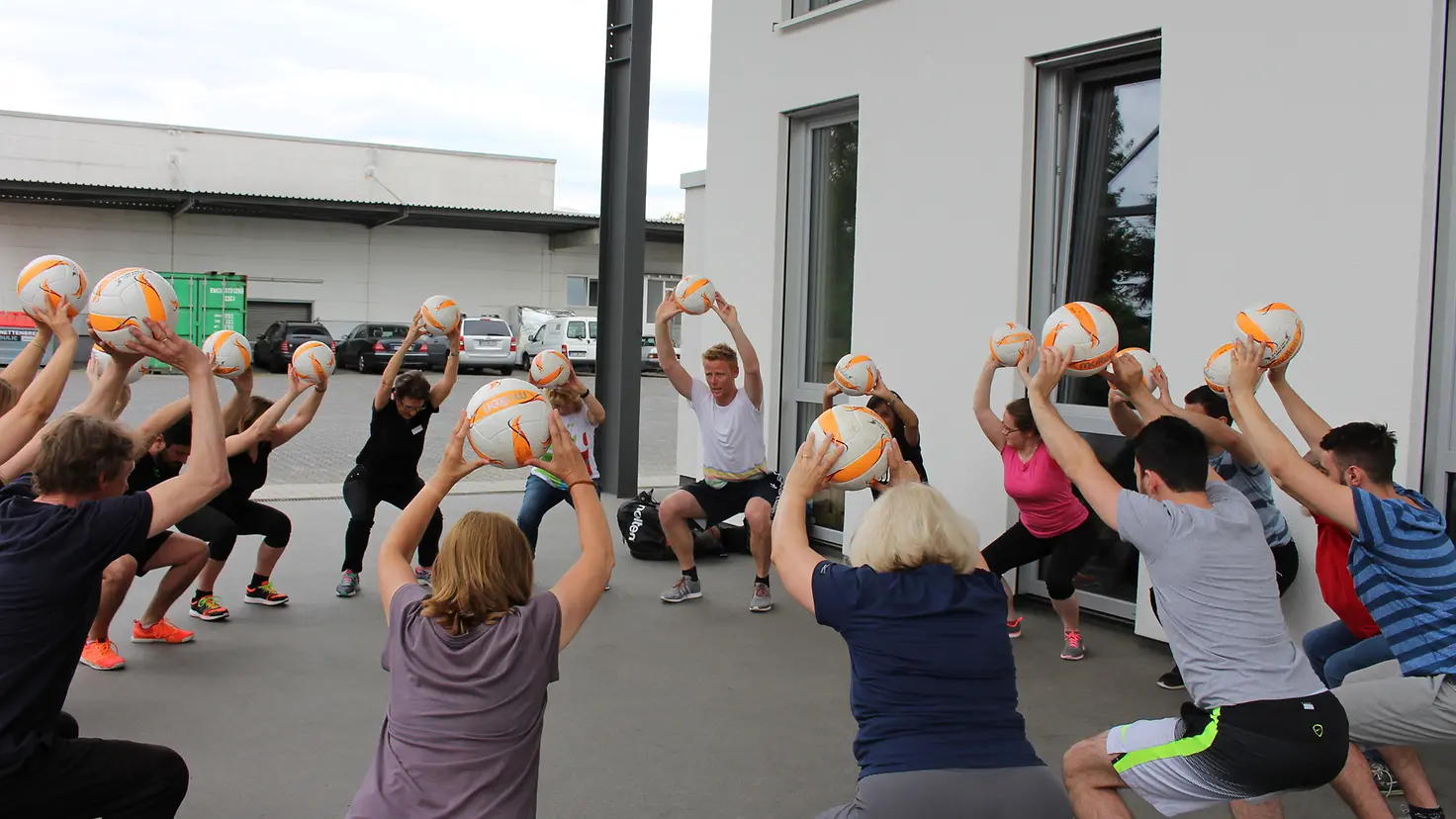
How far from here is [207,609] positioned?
6.02 m

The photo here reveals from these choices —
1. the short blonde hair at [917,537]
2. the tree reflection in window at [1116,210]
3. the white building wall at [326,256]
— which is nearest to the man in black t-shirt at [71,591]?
the short blonde hair at [917,537]

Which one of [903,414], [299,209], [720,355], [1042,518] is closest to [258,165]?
[299,209]

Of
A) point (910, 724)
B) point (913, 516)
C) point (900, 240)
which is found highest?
point (900, 240)

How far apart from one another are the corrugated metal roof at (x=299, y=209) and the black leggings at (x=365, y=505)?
22203 mm

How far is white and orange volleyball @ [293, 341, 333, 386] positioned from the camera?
5.31 metres

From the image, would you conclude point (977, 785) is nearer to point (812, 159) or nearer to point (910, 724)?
point (910, 724)

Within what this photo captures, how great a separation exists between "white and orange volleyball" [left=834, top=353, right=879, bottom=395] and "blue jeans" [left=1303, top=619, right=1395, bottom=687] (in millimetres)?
2407

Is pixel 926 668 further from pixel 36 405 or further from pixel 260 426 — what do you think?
pixel 260 426

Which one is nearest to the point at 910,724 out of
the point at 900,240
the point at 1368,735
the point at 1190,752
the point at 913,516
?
the point at 913,516

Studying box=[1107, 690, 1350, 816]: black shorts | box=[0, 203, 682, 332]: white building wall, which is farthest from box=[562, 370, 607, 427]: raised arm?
box=[0, 203, 682, 332]: white building wall

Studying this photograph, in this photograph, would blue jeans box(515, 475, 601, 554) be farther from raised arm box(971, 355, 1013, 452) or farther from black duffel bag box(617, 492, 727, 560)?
raised arm box(971, 355, 1013, 452)

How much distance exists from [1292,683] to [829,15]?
6.08 meters

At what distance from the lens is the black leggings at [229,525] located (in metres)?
5.73

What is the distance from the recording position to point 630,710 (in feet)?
15.6
